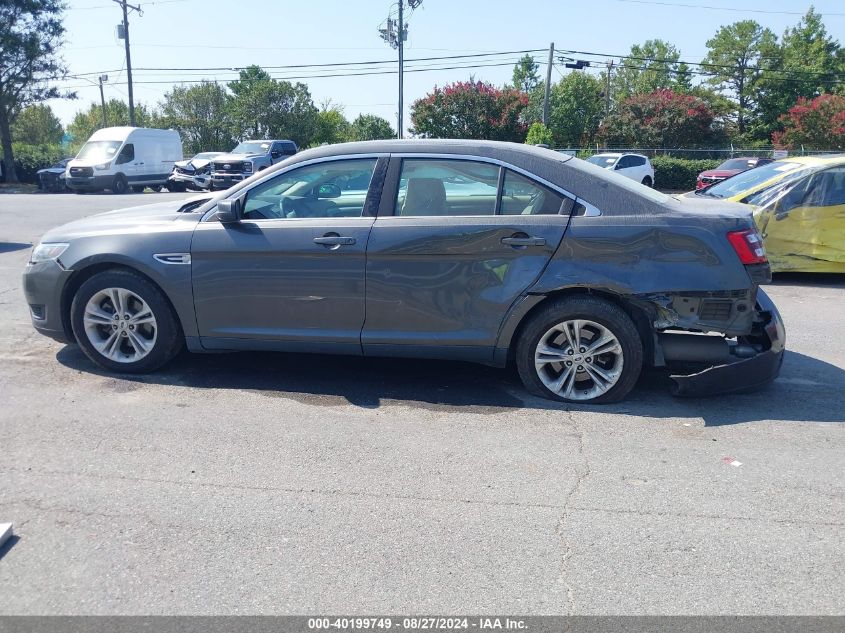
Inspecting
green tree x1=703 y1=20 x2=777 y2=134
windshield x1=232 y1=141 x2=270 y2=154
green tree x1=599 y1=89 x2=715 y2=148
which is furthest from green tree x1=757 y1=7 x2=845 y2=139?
windshield x1=232 y1=141 x2=270 y2=154

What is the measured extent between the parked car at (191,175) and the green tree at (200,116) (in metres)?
35.1

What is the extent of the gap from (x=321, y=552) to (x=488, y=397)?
220cm

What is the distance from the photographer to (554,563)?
3.25 m

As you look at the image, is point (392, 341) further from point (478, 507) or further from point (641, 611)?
point (641, 611)

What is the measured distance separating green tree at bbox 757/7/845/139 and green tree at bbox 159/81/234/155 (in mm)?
45481

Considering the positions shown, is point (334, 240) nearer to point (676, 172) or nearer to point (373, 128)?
point (676, 172)

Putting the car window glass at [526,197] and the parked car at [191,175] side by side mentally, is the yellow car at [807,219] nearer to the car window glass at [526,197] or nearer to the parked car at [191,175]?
the car window glass at [526,197]

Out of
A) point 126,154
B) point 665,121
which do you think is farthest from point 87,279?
point 665,121

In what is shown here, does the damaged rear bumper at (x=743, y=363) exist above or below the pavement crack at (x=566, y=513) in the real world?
above

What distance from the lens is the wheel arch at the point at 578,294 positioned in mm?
4992

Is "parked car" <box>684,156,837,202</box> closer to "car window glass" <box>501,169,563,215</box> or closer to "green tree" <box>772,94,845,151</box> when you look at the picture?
"car window glass" <box>501,169,563,215</box>

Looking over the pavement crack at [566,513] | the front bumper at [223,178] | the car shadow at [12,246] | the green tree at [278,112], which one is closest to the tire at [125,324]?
the pavement crack at [566,513]

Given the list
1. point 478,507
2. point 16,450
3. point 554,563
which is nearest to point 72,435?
point 16,450

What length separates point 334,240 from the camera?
511cm
